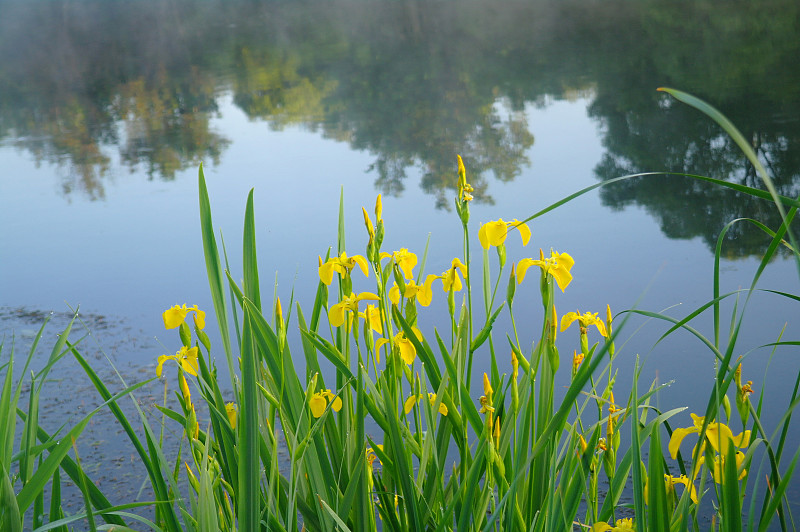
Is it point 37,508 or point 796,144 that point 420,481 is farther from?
point 796,144

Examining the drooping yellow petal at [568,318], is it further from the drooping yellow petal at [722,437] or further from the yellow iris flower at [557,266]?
the drooping yellow petal at [722,437]

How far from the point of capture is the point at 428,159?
5023mm

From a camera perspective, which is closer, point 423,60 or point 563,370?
point 563,370

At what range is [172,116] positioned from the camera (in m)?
7.44

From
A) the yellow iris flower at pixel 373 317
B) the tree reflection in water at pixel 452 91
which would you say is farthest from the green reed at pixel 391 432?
the tree reflection in water at pixel 452 91

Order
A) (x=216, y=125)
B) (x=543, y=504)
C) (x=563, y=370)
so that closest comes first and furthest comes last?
(x=543, y=504), (x=563, y=370), (x=216, y=125)

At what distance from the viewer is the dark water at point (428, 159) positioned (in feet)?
9.06

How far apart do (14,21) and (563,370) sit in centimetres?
2277

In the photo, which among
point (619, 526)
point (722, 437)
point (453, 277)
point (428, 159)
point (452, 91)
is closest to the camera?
point (722, 437)

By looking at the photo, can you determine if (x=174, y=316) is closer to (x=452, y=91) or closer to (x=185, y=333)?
(x=185, y=333)

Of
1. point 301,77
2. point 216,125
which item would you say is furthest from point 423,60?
point 216,125

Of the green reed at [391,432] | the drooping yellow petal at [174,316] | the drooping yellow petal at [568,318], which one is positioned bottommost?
the green reed at [391,432]

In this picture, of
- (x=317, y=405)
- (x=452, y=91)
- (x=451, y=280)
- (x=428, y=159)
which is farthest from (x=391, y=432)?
(x=452, y=91)

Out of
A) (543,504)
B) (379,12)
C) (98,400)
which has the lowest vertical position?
(98,400)
